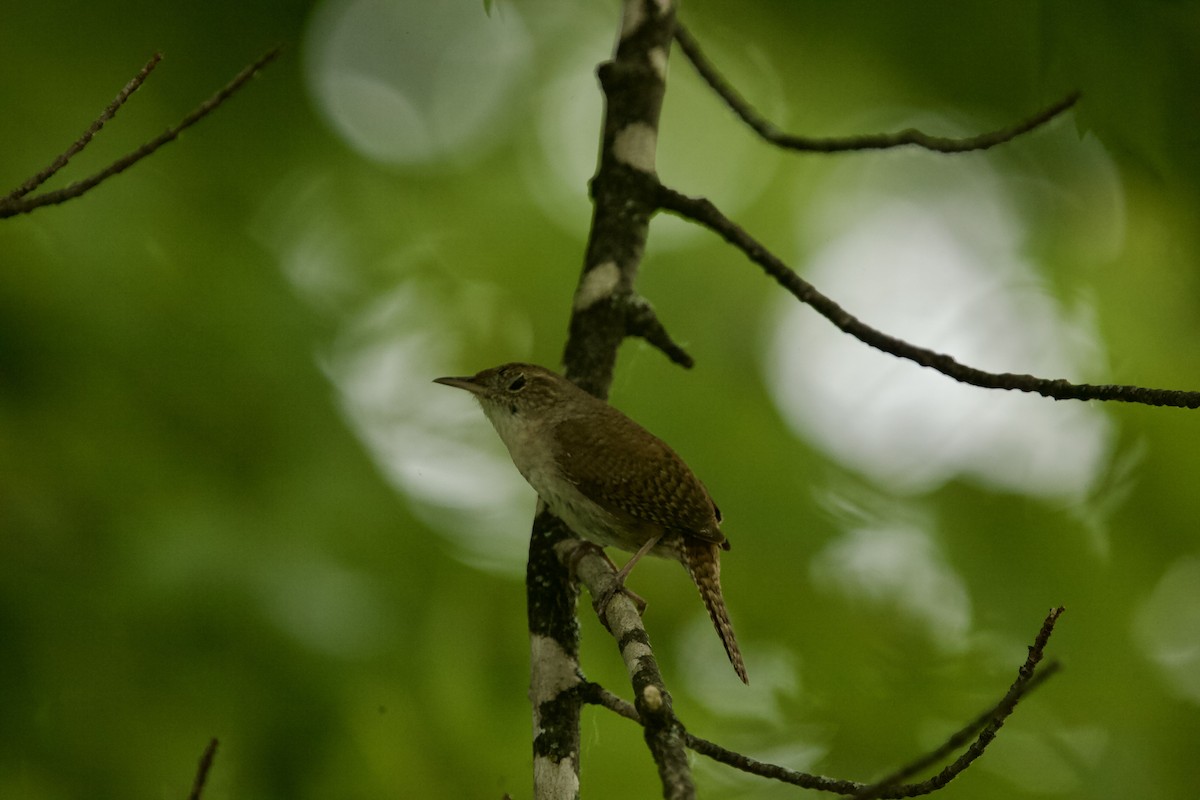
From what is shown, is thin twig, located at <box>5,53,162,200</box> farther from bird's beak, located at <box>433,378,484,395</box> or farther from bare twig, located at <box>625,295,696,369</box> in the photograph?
bird's beak, located at <box>433,378,484,395</box>

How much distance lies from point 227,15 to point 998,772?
3689 mm

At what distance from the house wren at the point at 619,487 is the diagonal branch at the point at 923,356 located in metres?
0.64

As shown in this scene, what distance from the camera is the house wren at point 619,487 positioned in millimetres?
3389

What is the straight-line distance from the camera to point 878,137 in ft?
10.5

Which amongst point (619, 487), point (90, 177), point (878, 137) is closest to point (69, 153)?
point (90, 177)

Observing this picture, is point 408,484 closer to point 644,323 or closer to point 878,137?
point 644,323

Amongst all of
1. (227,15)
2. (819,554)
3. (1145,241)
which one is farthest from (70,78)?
(1145,241)

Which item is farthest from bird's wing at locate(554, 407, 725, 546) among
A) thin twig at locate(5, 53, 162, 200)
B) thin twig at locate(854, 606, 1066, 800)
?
thin twig at locate(5, 53, 162, 200)

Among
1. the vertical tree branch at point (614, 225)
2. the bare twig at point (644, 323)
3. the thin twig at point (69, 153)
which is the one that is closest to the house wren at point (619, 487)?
the vertical tree branch at point (614, 225)

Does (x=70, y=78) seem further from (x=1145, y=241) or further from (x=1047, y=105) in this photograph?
(x=1145, y=241)

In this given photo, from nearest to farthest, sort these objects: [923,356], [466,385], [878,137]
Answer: [923,356] → [878,137] → [466,385]

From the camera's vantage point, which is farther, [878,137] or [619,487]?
[619,487]

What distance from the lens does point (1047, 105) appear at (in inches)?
108

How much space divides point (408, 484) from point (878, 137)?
2133mm
